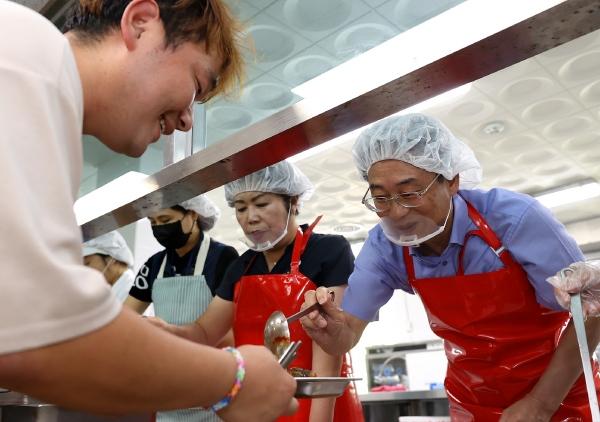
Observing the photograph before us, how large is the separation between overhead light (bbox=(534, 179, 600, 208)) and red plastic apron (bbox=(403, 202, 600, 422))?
574cm

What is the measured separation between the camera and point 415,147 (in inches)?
58.1

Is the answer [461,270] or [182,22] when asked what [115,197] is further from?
[461,270]

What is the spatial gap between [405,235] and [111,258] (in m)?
1.69

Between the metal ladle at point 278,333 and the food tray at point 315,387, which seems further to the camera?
the metal ladle at point 278,333

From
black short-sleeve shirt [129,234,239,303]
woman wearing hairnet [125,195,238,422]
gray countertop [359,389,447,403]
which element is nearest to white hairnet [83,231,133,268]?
black short-sleeve shirt [129,234,239,303]

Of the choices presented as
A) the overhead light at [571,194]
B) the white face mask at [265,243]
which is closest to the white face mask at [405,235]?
the white face mask at [265,243]

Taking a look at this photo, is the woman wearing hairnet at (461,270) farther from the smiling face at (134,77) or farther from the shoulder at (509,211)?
the smiling face at (134,77)

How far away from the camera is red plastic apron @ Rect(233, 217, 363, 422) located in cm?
152

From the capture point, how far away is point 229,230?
777cm

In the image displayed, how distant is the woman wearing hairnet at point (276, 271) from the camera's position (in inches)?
60.1

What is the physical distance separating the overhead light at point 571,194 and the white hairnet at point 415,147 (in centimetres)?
565

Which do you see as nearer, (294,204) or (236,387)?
(236,387)

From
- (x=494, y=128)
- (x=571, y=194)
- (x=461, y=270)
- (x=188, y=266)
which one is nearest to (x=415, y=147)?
(x=461, y=270)

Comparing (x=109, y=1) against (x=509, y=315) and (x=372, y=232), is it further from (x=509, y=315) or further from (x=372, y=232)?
(x=509, y=315)
